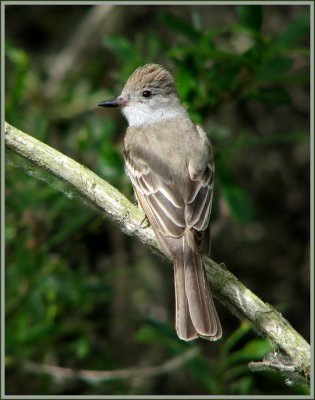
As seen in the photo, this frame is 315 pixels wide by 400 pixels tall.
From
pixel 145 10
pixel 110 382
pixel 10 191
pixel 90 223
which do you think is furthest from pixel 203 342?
pixel 145 10

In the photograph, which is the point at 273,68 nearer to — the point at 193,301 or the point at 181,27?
the point at 181,27

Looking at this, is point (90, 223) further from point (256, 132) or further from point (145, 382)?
point (256, 132)

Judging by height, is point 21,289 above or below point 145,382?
above

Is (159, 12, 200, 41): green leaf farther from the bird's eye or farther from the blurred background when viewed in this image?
the bird's eye

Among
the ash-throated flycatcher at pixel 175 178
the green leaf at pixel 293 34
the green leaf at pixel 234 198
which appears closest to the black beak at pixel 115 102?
the ash-throated flycatcher at pixel 175 178

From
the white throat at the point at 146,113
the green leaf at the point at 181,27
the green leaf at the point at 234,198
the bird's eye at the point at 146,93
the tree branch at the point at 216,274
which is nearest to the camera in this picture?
the tree branch at the point at 216,274

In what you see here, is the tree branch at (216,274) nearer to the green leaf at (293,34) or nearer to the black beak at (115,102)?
the black beak at (115,102)
